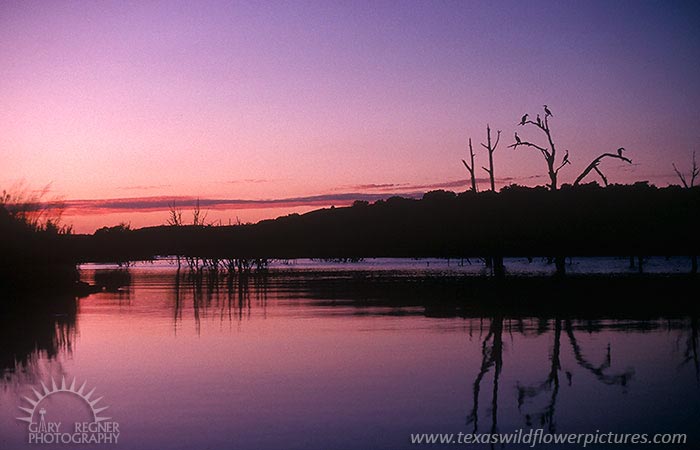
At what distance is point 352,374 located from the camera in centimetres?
1354

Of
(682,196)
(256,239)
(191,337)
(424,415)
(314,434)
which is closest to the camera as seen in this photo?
(314,434)

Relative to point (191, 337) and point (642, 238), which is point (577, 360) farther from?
point (642, 238)

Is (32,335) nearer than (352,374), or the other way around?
(352,374)

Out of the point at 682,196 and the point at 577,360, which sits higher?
the point at 682,196

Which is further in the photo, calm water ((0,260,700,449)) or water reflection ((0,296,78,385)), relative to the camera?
water reflection ((0,296,78,385))

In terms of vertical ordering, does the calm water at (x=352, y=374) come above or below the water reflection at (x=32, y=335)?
below

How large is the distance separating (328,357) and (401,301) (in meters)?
14.4

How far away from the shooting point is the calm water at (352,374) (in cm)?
966

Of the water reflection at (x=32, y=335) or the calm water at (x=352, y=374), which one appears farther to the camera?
the water reflection at (x=32, y=335)

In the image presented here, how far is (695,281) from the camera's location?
40.2m

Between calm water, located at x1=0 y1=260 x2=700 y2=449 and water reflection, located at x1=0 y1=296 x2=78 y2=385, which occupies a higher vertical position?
water reflection, located at x1=0 y1=296 x2=78 y2=385

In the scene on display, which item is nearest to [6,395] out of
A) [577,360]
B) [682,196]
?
[577,360]

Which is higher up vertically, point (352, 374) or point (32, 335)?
point (32, 335)

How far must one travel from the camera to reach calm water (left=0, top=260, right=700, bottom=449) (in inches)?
380
